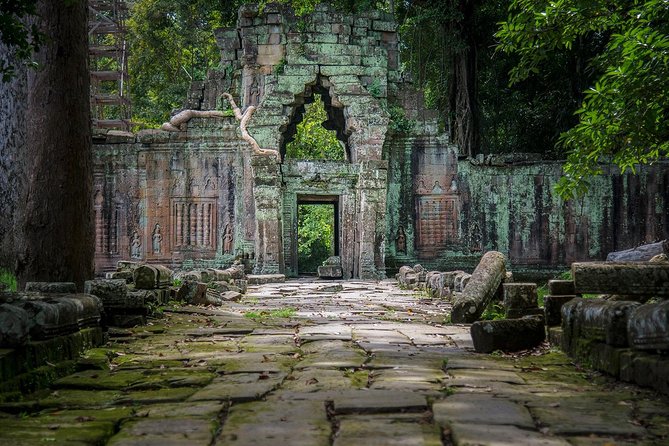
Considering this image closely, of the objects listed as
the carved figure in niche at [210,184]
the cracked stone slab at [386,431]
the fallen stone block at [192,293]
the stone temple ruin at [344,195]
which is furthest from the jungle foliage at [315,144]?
the cracked stone slab at [386,431]

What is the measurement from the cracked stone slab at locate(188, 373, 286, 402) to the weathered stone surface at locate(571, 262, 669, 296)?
2.72 meters

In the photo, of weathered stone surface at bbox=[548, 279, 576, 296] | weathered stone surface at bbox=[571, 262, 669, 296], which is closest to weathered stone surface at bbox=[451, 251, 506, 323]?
weathered stone surface at bbox=[548, 279, 576, 296]

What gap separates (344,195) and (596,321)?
14.4 m

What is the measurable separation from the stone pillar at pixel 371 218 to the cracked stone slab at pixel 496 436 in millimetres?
15484

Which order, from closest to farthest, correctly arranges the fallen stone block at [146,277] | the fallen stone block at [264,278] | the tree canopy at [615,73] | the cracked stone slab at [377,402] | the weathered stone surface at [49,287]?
the cracked stone slab at [377,402] < the weathered stone surface at [49,287] < the tree canopy at [615,73] < the fallen stone block at [146,277] < the fallen stone block at [264,278]

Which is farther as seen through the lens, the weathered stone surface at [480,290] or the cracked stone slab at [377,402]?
the weathered stone surface at [480,290]

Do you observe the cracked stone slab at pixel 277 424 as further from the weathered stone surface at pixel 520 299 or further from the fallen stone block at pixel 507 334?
the weathered stone surface at pixel 520 299

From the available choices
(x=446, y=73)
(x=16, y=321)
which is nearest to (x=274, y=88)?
(x=446, y=73)

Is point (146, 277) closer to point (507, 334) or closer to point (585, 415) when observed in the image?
point (507, 334)

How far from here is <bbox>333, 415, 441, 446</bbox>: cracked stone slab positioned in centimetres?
323

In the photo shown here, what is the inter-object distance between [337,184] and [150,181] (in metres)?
5.22

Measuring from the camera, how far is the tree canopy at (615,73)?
919 cm

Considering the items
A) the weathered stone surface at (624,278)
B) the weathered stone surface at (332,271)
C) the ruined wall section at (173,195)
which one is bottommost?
the weathered stone surface at (332,271)

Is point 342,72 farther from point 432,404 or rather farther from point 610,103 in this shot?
point 432,404
